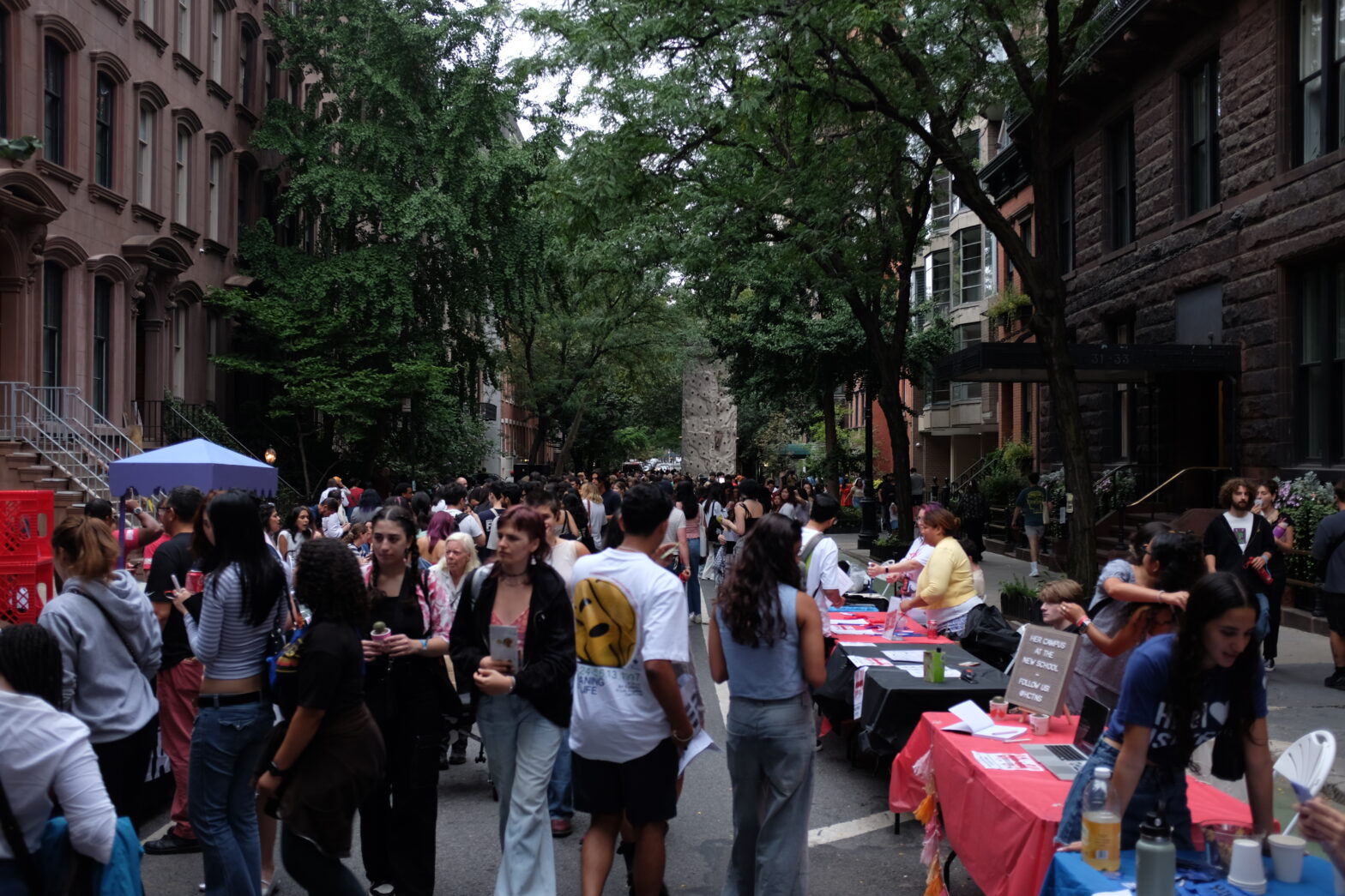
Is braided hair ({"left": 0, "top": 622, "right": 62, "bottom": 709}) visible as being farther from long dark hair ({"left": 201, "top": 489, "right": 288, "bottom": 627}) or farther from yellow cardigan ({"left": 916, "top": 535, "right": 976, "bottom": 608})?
yellow cardigan ({"left": 916, "top": 535, "right": 976, "bottom": 608})

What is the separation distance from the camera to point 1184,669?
391 cm

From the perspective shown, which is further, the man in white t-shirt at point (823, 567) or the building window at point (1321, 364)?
the building window at point (1321, 364)

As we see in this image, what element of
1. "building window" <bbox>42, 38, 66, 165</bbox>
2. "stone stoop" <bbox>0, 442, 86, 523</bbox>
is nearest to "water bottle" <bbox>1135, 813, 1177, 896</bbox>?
"stone stoop" <bbox>0, 442, 86, 523</bbox>

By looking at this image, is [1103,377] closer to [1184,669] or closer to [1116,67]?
[1116,67]

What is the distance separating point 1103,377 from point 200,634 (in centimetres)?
1897

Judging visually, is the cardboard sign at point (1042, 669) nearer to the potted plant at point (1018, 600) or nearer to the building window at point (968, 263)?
the potted plant at point (1018, 600)

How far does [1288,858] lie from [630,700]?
7.94 feet

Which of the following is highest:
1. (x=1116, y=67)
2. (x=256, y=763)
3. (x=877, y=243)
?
(x=1116, y=67)

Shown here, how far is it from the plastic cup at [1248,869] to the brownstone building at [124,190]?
18.3m

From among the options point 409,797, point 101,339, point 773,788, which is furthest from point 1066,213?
point 409,797

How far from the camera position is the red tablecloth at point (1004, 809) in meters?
4.68

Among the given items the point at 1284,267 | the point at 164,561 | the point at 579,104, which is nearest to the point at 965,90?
the point at 1284,267

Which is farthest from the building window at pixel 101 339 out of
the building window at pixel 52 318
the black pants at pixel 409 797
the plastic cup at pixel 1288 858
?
the plastic cup at pixel 1288 858

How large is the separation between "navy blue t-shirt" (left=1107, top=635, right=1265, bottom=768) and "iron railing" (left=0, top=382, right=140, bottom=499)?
1736cm
